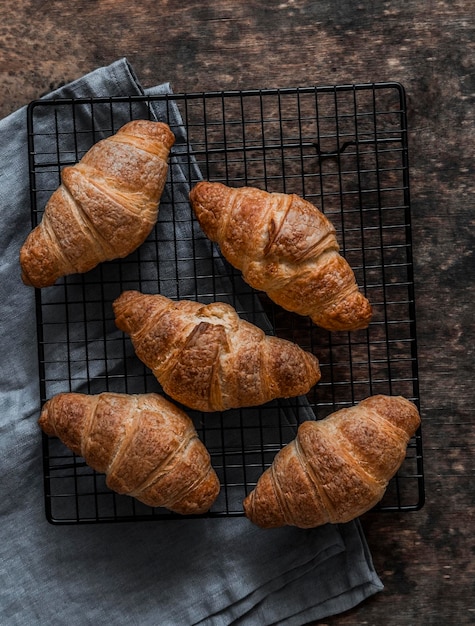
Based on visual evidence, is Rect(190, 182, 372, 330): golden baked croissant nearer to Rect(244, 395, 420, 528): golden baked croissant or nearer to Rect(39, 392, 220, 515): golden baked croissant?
Rect(244, 395, 420, 528): golden baked croissant

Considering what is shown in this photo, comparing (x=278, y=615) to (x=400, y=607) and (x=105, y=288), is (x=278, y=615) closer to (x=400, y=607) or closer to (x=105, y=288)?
(x=400, y=607)

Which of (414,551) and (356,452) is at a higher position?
(356,452)

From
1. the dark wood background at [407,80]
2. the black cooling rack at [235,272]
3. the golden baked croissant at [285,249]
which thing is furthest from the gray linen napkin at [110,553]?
the golden baked croissant at [285,249]

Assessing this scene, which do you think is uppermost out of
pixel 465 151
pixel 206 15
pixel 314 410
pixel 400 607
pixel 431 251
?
pixel 206 15

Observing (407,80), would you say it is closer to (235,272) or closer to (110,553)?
(235,272)

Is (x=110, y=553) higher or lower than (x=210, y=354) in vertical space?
lower

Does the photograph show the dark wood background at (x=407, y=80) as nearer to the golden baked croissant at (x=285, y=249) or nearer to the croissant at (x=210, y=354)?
the golden baked croissant at (x=285, y=249)

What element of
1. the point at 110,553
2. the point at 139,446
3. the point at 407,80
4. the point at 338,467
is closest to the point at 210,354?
the point at 139,446

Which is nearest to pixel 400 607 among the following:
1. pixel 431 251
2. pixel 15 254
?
pixel 431 251

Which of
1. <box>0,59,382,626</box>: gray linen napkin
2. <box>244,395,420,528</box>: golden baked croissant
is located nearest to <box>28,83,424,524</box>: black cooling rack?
<box>0,59,382,626</box>: gray linen napkin
